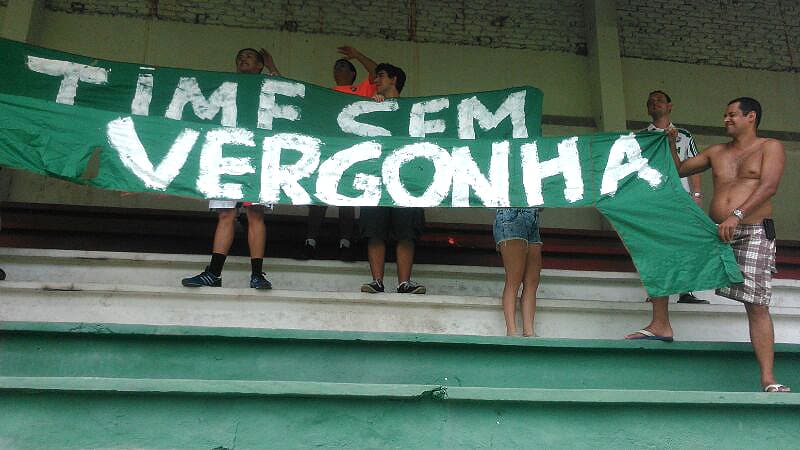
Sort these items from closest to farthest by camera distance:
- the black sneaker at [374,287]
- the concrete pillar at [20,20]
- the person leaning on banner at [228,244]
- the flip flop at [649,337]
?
the flip flop at [649,337] → the person leaning on banner at [228,244] → the black sneaker at [374,287] → the concrete pillar at [20,20]

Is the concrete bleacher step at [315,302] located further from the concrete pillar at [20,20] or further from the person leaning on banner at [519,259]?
the concrete pillar at [20,20]

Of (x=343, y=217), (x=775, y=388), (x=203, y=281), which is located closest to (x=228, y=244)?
(x=203, y=281)

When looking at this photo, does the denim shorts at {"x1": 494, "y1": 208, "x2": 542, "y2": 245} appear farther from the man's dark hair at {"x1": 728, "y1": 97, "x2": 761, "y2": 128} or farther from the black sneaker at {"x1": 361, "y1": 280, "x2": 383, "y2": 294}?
the man's dark hair at {"x1": 728, "y1": 97, "x2": 761, "y2": 128}

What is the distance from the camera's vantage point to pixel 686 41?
8477 mm

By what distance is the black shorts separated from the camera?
505 centimetres

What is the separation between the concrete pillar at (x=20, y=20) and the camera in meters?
7.09

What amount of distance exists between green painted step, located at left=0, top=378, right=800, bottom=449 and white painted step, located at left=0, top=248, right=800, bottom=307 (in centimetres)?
215

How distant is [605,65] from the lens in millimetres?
A: 8039

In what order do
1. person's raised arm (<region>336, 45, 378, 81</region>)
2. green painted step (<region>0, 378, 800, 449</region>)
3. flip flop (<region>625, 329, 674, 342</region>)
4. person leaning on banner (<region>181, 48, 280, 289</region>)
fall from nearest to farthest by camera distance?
green painted step (<region>0, 378, 800, 449</region>)
flip flop (<region>625, 329, 674, 342</region>)
person leaning on banner (<region>181, 48, 280, 289</region>)
person's raised arm (<region>336, 45, 378, 81</region>)

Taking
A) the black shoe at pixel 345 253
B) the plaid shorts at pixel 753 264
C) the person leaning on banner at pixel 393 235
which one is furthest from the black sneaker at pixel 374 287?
the plaid shorts at pixel 753 264

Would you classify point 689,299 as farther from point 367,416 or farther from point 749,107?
point 367,416

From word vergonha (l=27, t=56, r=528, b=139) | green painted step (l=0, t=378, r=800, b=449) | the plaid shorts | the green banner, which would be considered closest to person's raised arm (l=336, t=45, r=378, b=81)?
word vergonha (l=27, t=56, r=528, b=139)

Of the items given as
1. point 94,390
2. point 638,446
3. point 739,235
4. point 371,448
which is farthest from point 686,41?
point 94,390

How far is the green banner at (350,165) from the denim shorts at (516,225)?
168 mm
